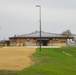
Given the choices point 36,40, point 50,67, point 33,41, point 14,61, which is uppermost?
point 36,40

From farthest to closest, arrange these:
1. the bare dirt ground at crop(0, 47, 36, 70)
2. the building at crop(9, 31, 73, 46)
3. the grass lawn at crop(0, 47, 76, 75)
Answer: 1. the building at crop(9, 31, 73, 46)
2. the bare dirt ground at crop(0, 47, 36, 70)
3. the grass lawn at crop(0, 47, 76, 75)

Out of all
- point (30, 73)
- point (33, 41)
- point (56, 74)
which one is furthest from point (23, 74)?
point (33, 41)

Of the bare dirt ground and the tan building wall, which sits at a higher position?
the tan building wall

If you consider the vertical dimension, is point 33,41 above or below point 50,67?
above

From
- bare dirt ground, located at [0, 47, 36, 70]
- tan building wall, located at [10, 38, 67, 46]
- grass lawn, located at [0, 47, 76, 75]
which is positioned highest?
tan building wall, located at [10, 38, 67, 46]

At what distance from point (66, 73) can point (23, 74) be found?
8.95ft

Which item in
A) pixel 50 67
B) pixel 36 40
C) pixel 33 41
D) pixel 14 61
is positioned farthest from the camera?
pixel 33 41

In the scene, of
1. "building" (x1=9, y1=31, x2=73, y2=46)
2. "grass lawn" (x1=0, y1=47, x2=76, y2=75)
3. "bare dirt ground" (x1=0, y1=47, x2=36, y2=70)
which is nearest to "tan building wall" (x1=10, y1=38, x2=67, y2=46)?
"building" (x1=9, y1=31, x2=73, y2=46)

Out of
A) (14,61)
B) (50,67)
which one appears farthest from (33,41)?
(50,67)

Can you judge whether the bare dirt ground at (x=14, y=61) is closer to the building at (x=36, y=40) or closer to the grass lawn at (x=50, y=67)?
the grass lawn at (x=50, y=67)

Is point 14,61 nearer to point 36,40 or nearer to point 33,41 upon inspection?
point 36,40

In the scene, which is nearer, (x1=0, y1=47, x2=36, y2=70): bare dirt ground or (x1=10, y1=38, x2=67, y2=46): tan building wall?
(x1=0, y1=47, x2=36, y2=70): bare dirt ground

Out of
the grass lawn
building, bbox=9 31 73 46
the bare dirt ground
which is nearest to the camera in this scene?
the grass lawn

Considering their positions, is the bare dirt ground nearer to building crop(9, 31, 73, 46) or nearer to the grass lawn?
the grass lawn
